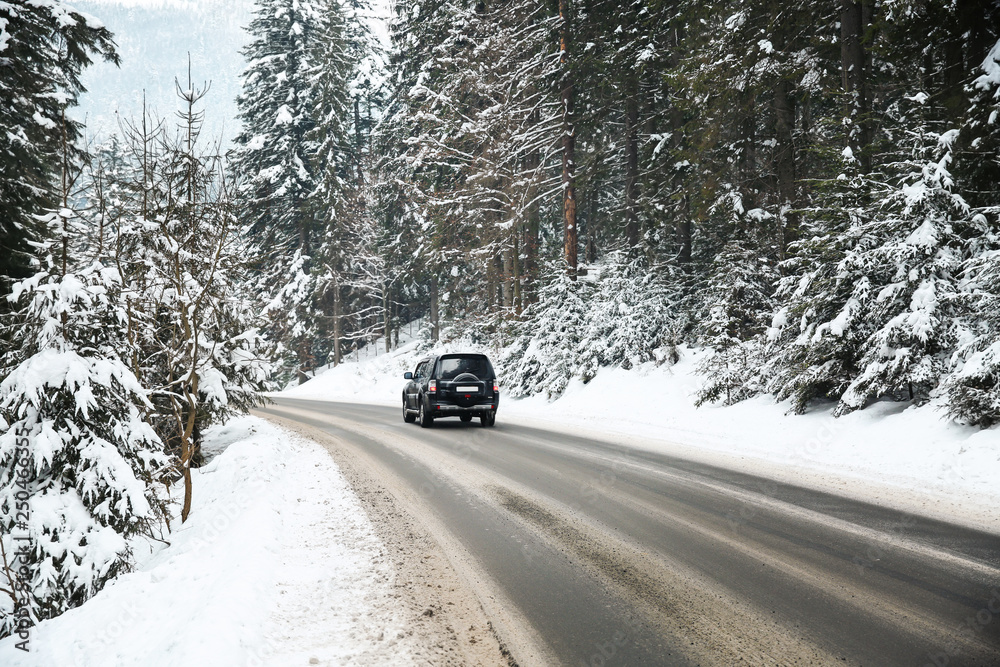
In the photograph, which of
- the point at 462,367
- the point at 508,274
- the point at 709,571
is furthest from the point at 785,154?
the point at 709,571

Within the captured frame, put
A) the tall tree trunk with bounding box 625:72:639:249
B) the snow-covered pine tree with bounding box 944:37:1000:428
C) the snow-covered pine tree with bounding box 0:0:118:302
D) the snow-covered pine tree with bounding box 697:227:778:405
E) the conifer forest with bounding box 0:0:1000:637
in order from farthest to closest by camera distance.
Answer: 1. the tall tree trunk with bounding box 625:72:639:249
2. the snow-covered pine tree with bounding box 697:227:778:405
3. the snow-covered pine tree with bounding box 0:0:118:302
4. the snow-covered pine tree with bounding box 944:37:1000:428
5. the conifer forest with bounding box 0:0:1000:637

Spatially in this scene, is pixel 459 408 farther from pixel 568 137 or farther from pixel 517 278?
pixel 568 137

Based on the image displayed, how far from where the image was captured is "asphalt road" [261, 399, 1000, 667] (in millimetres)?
3439

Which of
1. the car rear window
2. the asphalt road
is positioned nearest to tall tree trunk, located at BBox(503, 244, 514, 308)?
the car rear window

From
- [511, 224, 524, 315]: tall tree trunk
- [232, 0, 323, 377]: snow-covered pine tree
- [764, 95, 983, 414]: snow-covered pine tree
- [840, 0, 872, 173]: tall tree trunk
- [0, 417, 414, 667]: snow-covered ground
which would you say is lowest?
[0, 417, 414, 667]: snow-covered ground

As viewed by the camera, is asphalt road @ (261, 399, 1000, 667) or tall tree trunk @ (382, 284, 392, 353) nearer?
asphalt road @ (261, 399, 1000, 667)

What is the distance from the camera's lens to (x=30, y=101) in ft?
38.8

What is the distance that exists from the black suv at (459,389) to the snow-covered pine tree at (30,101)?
8779 mm

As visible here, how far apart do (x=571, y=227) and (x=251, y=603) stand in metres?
19.6

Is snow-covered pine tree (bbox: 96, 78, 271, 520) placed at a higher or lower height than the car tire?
higher

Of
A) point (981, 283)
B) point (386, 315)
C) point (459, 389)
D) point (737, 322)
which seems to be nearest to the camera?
point (981, 283)

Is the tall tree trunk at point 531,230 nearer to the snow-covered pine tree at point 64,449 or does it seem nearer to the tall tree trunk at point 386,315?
the tall tree trunk at point 386,315

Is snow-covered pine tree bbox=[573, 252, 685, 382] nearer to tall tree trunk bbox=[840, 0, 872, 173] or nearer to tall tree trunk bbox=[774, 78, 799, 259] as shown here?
tall tree trunk bbox=[774, 78, 799, 259]

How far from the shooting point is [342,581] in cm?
459
